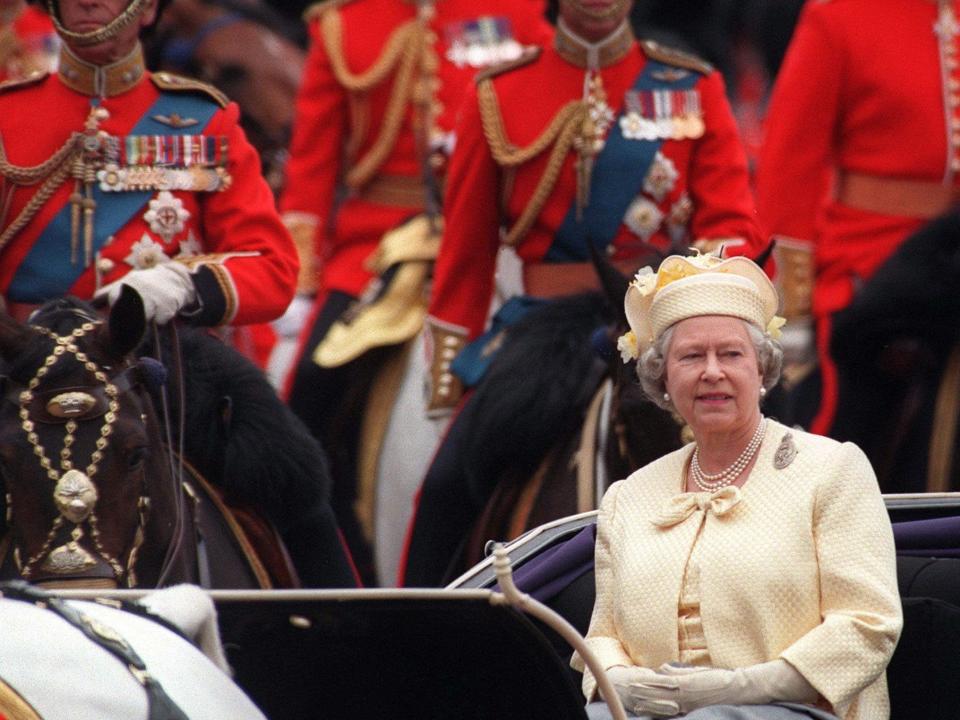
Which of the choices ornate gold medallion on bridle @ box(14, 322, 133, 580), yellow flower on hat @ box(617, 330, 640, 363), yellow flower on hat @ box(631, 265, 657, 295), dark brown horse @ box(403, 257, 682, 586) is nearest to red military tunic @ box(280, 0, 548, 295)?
dark brown horse @ box(403, 257, 682, 586)

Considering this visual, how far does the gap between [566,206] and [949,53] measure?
1.85 metres

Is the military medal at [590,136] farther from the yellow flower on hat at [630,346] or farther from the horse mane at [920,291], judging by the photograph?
the yellow flower on hat at [630,346]

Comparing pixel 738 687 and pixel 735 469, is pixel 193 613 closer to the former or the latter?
pixel 738 687

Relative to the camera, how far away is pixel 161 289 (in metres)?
5.51

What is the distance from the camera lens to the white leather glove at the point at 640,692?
4.17 m

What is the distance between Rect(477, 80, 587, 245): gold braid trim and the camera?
6.90 meters

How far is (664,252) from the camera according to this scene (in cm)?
622

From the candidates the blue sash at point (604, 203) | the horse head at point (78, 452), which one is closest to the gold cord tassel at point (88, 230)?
the horse head at point (78, 452)

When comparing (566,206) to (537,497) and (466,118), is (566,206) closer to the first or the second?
(466,118)

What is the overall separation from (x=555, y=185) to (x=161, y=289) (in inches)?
66.7

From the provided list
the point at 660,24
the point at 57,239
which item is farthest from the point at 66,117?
the point at 660,24

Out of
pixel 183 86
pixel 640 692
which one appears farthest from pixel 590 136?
pixel 640 692

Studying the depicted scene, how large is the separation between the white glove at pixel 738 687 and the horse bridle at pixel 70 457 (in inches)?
44.9

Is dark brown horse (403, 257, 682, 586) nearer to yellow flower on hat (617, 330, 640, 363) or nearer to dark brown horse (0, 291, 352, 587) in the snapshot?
dark brown horse (0, 291, 352, 587)
